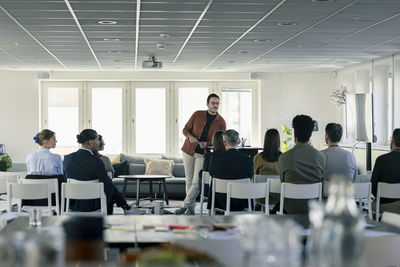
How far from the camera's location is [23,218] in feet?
10.8

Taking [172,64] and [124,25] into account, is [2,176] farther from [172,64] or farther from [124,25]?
[172,64]

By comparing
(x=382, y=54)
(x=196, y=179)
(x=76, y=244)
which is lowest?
(x=196, y=179)

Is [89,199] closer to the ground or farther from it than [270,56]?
closer to the ground

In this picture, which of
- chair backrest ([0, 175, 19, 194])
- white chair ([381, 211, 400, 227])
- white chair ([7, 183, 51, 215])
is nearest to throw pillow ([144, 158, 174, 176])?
chair backrest ([0, 175, 19, 194])

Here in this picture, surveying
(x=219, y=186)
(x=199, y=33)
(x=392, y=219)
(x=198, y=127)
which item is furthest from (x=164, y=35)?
(x=392, y=219)

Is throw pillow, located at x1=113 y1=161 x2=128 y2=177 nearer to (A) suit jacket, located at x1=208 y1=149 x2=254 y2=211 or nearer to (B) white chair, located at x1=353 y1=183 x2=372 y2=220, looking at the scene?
(A) suit jacket, located at x1=208 y1=149 x2=254 y2=211

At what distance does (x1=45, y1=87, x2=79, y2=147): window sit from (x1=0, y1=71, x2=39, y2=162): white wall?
49cm

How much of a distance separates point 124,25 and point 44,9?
1306 millimetres

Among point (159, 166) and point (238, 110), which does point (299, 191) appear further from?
point (238, 110)

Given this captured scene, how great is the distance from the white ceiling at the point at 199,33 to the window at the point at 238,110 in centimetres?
200

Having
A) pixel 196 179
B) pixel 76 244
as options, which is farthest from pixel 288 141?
pixel 76 244

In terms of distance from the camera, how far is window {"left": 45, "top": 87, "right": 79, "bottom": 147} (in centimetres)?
1457

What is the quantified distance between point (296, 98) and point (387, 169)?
9119mm

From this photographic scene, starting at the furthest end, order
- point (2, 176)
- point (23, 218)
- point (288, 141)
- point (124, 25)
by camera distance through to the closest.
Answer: point (288, 141), point (124, 25), point (2, 176), point (23, 218)
